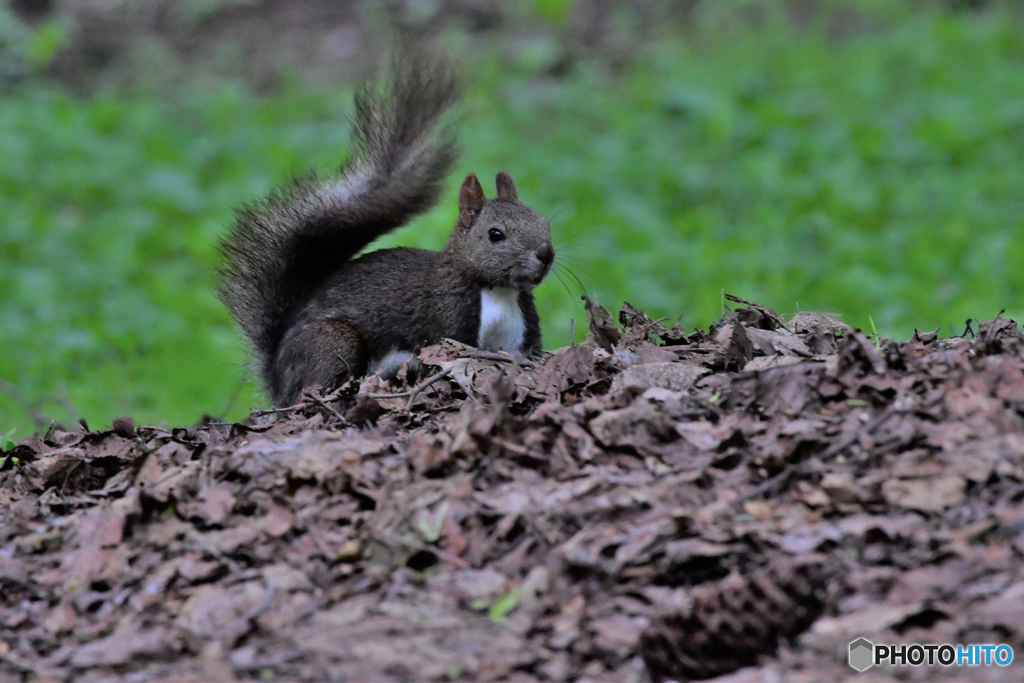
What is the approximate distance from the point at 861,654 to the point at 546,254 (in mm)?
2732

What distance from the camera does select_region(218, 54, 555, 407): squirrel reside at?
202 inches

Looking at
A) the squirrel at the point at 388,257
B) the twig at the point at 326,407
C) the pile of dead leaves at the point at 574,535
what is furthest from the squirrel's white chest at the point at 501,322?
the pile of dead leaves at the point at 574,535

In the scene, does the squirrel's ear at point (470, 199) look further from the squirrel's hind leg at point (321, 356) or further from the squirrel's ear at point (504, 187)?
the squirrel's hind leg at point (321, 356)

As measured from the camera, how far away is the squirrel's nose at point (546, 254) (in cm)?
510

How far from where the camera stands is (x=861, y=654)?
8.55 feet

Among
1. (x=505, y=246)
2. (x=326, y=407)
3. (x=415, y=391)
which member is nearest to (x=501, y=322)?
(x=505, y=246)

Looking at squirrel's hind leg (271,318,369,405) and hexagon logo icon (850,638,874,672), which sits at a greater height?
squirrel's hind leg (271,318,369,405)

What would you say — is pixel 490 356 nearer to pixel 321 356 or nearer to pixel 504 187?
pixel 321 356

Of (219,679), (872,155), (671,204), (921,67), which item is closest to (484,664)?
(219,679)

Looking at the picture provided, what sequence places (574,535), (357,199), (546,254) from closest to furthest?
1. (574,535)
2. (546,254)
3. (357,199)

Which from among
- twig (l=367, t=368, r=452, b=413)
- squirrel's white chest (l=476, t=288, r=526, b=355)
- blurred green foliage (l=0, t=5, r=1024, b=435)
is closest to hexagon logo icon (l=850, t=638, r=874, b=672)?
twig (l=367, t=368, r=452, b=413)

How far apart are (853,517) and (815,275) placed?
5.57 meters

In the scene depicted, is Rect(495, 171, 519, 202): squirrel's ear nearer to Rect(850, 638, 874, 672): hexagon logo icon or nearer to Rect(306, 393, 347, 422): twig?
Rect(306, 393, 347, 422): twig

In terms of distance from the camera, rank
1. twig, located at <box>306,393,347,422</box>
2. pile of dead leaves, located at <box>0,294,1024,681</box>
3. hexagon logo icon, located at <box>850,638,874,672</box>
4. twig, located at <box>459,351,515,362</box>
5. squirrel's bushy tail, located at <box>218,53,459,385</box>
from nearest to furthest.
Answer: hexagon logo icon, located at <box>850,638,874,672</box> → pile of dead leaves, located at <box>0,294,1024,681</box> → twig, located at <box>306,393,347,422</box> → twig, located at <box>459,351,515,362</box> → squirrel's bushy tail, located at <box>218,53,459,385</box>
